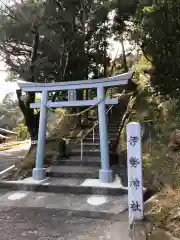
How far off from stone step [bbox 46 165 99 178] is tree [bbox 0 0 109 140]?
122 inches

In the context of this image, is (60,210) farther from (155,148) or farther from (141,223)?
(155,148)

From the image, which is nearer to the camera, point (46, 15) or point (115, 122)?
point (46, 15)

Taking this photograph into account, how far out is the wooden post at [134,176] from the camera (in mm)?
5027

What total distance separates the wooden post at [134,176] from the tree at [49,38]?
24.2ft

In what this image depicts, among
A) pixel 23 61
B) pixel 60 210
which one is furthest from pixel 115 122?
pixel 60 210

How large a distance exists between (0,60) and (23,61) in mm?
1310

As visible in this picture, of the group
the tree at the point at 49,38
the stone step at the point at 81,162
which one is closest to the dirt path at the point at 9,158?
the tree at the point at 49,38

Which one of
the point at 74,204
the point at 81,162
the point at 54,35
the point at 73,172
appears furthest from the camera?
the point at 54,35

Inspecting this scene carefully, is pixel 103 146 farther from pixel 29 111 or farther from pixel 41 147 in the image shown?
pixel 29 111

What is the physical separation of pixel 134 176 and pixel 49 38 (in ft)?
31.7

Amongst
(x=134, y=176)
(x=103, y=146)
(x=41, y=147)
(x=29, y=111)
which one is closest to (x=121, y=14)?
(x=29, y=111)

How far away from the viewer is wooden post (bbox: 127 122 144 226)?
5027mm

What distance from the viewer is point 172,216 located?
4.80 metres

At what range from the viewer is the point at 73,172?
9.01 m
